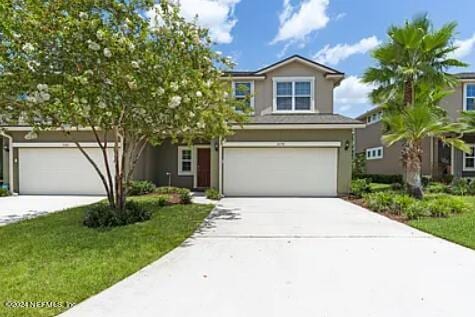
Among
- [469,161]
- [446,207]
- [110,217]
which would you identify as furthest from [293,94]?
[110,217]

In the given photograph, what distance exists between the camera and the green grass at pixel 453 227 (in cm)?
757

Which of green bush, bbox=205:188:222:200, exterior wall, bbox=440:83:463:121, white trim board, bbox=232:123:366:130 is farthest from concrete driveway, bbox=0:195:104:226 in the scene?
exterior wall, bbox=440:83:463:121

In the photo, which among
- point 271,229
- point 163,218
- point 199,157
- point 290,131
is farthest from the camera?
point 199,157

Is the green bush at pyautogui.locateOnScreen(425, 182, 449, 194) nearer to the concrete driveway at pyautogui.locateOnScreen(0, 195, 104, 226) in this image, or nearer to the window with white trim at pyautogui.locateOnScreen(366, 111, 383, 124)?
the window with white trim at pyautogui.locateOnScreen(366, 111, 383, 124)

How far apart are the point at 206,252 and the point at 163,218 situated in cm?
362

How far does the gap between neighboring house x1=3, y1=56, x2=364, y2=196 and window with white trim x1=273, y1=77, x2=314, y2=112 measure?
0.05m

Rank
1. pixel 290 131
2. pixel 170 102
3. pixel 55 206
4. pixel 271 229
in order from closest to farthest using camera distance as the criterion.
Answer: pixel 170 102 → pixel 271 229 → pixel 55 206 → pixel 290 131

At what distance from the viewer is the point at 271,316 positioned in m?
3.96

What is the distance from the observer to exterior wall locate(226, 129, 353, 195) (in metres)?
16.1

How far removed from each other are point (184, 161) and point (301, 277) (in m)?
14.5

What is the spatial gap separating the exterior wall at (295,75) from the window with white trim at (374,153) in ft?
29.1

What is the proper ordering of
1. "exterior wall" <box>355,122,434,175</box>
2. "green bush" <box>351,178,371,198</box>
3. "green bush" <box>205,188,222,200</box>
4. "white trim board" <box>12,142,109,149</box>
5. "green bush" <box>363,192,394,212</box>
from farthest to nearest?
1. "exterior wall" <box>355,122,434,175</box>
2. "white trim board" <box>12,142,109,149</box>
3. "green bush" <box>351,178,371,198</box>
4. "green bush" <box>205,188,222,200</box>
5. "green bush" <box>363,192,394,212</box>

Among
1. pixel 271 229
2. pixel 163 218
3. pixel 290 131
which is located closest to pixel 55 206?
pixel 163 218

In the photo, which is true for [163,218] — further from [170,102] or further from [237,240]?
[170,102]
